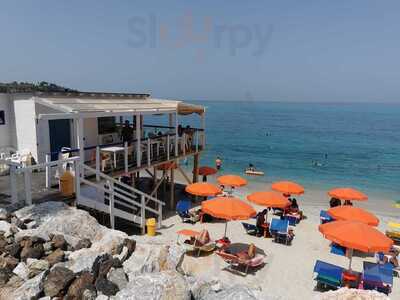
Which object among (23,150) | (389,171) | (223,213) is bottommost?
(389,171)

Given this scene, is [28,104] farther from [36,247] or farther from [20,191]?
[36,247]

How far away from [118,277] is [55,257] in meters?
1.47

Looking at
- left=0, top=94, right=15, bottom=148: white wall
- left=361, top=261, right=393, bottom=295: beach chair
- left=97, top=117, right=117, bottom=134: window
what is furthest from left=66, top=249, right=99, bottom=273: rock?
left=97, top=117, right=117, bottom=134: window

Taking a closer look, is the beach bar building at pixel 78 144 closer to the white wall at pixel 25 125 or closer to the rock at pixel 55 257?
the white wall at pixel 25 125

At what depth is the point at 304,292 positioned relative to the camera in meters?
9.46

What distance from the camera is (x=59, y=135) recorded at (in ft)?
41.1

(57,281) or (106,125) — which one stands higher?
(106,125)

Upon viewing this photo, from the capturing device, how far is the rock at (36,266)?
6.44 metres

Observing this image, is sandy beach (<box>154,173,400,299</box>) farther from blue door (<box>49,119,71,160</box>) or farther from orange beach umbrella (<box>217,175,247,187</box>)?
→ blue door (<box>49,119,71,160</box>)

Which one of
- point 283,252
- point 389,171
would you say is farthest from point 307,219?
point 389,171

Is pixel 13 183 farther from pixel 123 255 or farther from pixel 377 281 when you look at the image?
pixel 377 281

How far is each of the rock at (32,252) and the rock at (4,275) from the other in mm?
476

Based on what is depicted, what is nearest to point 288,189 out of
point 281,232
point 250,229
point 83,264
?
point 250,229

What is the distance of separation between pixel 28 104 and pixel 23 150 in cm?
168
